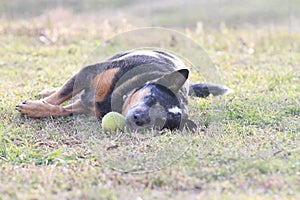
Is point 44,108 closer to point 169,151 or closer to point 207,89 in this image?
point 169,151

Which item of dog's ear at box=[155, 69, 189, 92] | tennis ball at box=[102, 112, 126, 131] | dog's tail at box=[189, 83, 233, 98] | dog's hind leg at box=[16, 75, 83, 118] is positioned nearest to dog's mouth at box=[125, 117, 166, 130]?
tennis ball at box=[102, 112, 126, 131]

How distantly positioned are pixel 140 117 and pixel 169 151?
46 cm

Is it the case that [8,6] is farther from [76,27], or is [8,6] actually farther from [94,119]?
[94,119]

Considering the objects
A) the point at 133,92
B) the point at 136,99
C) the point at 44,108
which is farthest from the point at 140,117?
the point at 44,108

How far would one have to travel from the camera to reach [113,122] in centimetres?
473

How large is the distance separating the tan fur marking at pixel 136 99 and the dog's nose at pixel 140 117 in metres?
0.14

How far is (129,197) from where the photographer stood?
329 centimetres

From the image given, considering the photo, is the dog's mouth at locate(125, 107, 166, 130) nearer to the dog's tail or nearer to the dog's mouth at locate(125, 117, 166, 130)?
the dog's mouth at locate(125, 117, 166, 130)

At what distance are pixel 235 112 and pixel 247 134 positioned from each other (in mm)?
673

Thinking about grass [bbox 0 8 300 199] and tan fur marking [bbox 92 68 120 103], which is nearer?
grass [bbox 0 8 300 199]

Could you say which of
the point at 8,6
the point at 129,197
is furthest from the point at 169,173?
the point at 8,6

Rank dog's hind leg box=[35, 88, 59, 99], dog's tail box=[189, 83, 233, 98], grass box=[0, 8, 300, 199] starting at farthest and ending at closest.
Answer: dog's hind leg box=[35, 88, 59, 99] < dog's tail box=[189, 83, 233, 98] < grass box=[0, 8, 300, 199]

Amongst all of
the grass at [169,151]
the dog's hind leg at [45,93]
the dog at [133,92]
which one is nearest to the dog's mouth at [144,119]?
the dog at [133,92]

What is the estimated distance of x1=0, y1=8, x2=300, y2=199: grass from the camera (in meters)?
3.44
